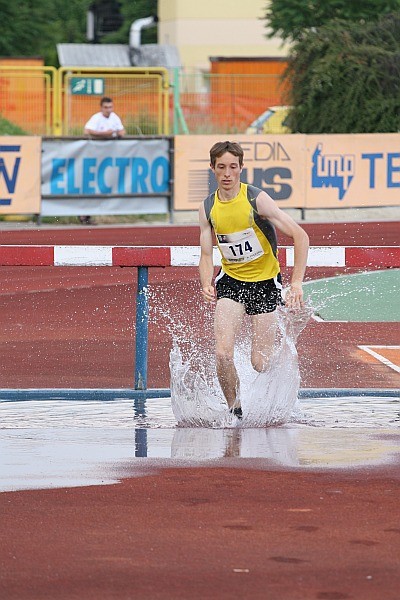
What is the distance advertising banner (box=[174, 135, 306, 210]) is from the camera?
2773 centimetres

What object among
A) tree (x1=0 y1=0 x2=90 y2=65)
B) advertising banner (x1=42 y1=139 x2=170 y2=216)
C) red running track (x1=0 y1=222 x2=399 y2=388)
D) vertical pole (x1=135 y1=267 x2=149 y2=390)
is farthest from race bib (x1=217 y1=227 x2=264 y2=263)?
tree (x1=0 y1=0 x2=90 y2=65)

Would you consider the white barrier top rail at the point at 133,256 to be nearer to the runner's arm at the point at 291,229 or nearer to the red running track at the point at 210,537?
the runner's arm at the point at 291,229

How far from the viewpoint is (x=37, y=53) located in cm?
6222

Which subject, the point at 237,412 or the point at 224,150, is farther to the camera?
the point at 237,412

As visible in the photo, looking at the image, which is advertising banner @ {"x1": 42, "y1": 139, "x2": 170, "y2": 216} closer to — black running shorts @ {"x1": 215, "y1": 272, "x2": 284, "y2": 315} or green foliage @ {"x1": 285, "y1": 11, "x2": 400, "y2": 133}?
green foliage @ {"x1": 285, "y1": 11, "x2": 400, "y2": 133}

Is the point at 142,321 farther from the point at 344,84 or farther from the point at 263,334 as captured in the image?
the point at 344,84

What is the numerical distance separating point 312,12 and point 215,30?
1058 inches

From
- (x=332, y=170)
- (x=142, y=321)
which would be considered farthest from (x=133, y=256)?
(x=332, y=170)

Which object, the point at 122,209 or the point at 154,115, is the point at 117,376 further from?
the point at 154,115

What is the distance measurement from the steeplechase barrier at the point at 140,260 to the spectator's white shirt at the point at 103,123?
16656mm

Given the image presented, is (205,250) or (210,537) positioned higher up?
(205,250)

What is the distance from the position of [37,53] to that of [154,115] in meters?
24.7

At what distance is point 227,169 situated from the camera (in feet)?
30.5

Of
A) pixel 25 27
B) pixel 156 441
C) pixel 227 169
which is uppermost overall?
pixel 25 27
